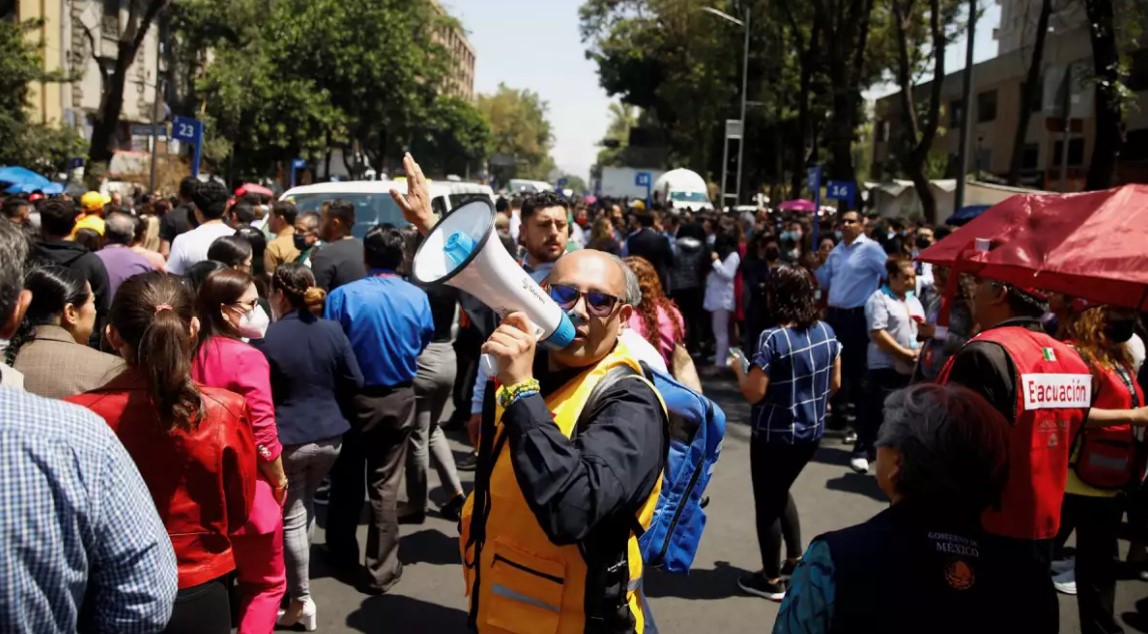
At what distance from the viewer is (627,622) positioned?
91.7 inches

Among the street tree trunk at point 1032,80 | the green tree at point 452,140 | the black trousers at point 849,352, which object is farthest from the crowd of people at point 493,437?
the green tree at point 452,140

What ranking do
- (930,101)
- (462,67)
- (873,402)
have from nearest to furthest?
(873,402), (930,101), (462,67)

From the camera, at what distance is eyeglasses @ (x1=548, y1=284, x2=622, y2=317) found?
2342 millimetres

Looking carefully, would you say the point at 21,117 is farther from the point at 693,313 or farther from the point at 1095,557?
the point at 1095,557

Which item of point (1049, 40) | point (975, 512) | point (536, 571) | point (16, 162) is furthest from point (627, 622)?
point (1049, 40)

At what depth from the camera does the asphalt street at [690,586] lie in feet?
15.4

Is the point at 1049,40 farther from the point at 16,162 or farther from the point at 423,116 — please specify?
the point at 16,162

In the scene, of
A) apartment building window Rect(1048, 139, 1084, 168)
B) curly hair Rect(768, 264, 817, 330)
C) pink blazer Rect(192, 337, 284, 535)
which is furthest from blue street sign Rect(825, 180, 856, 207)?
apartment building window Rect(1048, 139, 1084, 168)

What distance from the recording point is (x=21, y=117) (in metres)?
19.5

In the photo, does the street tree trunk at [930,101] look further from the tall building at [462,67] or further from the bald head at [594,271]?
the tall building at [462,67]

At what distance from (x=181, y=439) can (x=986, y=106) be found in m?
38.0

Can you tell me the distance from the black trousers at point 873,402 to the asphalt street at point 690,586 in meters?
0.71

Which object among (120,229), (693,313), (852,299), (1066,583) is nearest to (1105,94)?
(852,299)

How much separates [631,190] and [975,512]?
4669 cm
